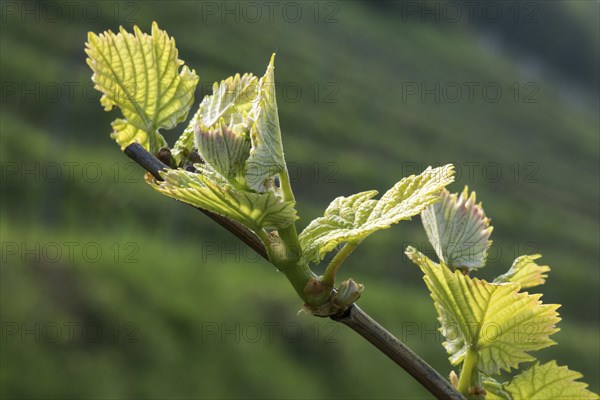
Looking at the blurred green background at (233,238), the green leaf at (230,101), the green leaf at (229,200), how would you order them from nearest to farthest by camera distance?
the green leaf at (229,200)
the green leaf at (230,101)
the blurred green background at (233,238)

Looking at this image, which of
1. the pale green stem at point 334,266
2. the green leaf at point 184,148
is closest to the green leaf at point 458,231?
the pale green stem at point 334,266

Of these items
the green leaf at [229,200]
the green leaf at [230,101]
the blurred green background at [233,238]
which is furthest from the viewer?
the blurred green background at [233,238]

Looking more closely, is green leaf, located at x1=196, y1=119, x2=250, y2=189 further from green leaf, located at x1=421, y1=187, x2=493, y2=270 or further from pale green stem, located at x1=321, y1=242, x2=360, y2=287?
green leaf, located at x1=421, y1=187, x2=493, y2=270

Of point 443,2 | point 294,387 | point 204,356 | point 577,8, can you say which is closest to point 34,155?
point 204,356

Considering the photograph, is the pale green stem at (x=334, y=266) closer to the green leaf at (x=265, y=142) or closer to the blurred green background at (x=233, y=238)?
the green leaf at (x=265, y=142)

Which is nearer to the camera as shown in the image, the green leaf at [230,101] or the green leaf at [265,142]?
the green leaf at [265,142]

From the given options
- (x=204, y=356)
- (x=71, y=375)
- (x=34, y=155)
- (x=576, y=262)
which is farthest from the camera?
(x=576, y=262)

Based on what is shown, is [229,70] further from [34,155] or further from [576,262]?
[576,262]
